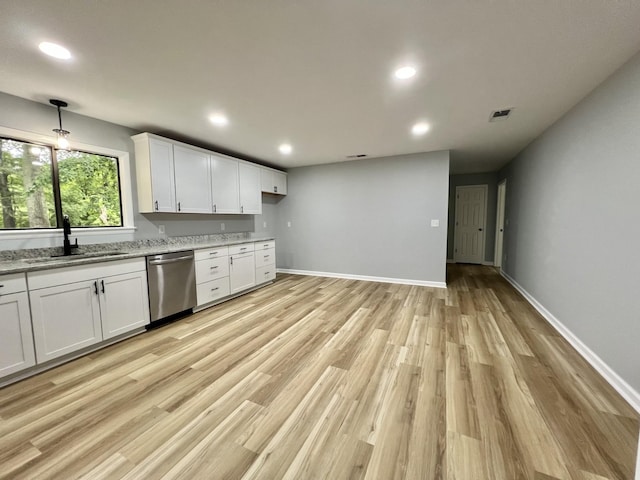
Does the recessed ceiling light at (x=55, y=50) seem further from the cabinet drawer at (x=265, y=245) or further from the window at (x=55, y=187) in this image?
the cabinet drawer at (x=265, y=245)

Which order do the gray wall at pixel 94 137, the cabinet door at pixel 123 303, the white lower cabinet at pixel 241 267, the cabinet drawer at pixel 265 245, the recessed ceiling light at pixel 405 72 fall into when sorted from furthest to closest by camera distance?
the cabinet drawer at pixel 265 245
the white lower cabinet at pixel 241 267
the cabinet door at pixel 123 303
the gray wall at pixel 94 137
the recessed ceiling light at pixel 405 72

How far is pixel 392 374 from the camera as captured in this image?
6.84 feet

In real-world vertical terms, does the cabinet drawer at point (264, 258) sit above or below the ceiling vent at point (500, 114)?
below

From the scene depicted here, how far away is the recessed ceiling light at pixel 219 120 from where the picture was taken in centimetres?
291

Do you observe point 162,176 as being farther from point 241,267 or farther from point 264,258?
point 264,258

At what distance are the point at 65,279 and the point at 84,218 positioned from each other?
1.05 meters

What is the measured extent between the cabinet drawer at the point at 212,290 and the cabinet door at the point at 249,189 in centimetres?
142

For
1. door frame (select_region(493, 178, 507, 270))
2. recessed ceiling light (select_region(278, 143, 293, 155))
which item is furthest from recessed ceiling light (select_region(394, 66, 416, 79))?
door frame (select_region(493, 178, 507, 270))

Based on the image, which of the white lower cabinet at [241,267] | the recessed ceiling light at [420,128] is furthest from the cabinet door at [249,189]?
the recessed ceiling light at [420,128]

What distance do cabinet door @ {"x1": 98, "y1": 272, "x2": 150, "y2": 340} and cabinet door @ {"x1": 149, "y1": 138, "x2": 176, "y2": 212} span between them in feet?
3.23

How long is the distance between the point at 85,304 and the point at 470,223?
776 centimetres

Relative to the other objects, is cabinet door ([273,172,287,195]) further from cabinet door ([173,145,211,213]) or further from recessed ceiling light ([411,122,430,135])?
recessed ceiling light ([411,122,430,135])

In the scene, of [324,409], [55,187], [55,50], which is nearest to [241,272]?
[55,187]

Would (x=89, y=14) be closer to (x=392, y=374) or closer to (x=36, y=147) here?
(x=36, y=147)
